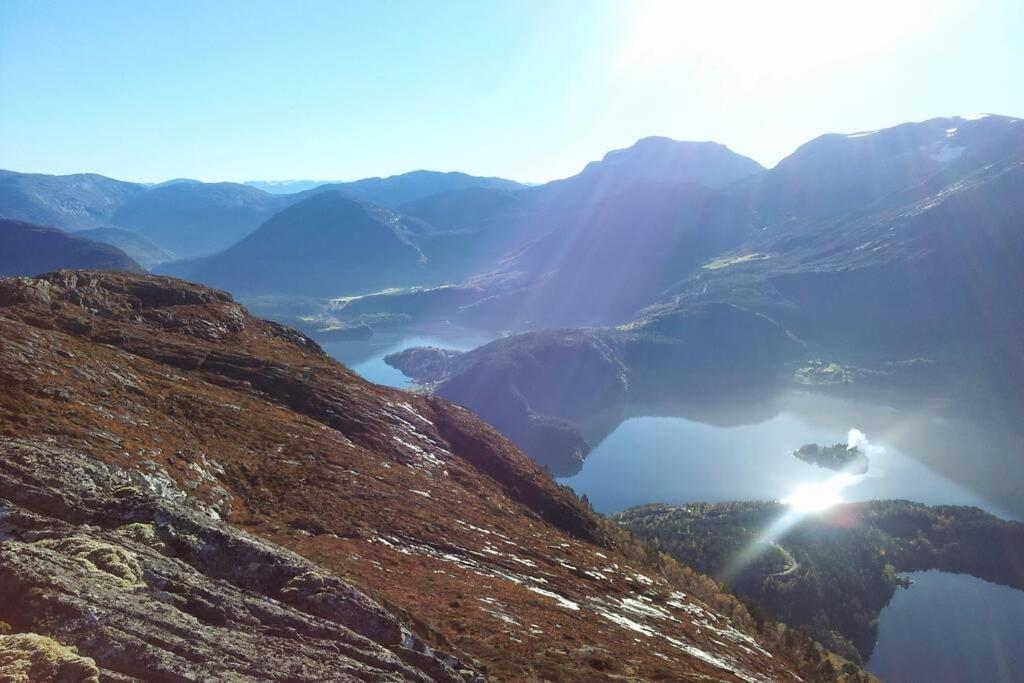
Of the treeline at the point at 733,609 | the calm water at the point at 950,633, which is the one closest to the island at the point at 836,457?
the calm water at the point at 950,633

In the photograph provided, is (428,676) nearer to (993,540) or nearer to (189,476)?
(189,476)

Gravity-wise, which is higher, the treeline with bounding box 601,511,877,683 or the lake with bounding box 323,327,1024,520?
the lake with bounding box 323,327,1024,520

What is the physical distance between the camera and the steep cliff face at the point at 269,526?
10.1 metres

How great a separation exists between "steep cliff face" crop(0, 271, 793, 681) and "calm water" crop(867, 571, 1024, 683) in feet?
291

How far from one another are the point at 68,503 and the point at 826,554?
13743 cm

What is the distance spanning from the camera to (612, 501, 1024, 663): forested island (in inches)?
4094

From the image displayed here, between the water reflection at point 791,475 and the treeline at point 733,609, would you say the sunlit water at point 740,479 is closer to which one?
the water reflection at point 791,475

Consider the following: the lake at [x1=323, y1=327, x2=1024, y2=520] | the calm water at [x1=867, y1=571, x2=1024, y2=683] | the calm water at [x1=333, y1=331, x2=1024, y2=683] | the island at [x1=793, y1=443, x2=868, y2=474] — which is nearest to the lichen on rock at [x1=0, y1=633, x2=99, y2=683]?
the calm water at [x1=867, y1=571, x2=1024, y2=683]

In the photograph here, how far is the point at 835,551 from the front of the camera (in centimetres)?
12069

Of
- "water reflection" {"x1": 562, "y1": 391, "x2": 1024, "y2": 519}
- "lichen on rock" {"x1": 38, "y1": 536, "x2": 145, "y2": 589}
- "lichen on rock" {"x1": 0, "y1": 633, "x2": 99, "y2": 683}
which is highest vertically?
"water reflection" {"x1": 562, "y1": 391, "x2": 1024, "y2": 519}

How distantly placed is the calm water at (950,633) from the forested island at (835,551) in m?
2.61

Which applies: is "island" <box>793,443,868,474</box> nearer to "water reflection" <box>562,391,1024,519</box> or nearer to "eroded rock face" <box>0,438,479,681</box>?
"water reflection" <box>562,391,1024,519</box>

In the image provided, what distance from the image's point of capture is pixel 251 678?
9148 mm

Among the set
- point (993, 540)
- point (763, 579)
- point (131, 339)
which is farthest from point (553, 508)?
point (993, 540)
